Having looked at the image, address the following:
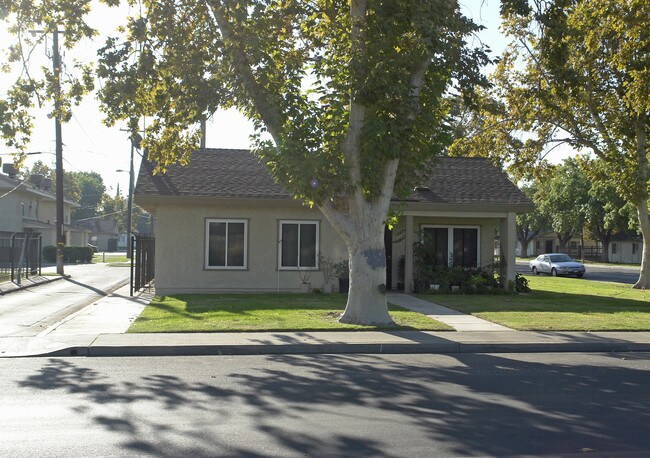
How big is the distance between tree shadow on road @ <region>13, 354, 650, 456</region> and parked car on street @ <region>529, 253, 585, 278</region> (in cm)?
2943

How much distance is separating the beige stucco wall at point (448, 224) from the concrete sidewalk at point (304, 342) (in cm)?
934

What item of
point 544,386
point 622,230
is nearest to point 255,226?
point 544,386

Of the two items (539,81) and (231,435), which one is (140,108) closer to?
(231,435)

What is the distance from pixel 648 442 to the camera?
6.11 m

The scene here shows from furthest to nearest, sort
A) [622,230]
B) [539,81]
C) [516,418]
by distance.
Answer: [622,230], [539,81], [516,418]

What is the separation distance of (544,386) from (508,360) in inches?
87.6

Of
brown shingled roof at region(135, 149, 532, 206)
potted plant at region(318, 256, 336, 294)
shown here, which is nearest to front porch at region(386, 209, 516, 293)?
brown shingled roof at region(135, 149, 532, 206)

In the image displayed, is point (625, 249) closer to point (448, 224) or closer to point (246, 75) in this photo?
point (448, 224)

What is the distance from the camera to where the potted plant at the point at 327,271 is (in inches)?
840

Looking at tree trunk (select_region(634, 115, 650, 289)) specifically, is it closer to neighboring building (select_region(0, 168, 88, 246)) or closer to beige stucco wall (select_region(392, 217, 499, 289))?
beige stucco wall (select_region(392, 217, 499, 289))

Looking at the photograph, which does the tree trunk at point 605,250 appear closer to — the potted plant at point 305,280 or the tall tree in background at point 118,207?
the potted plant at point 305,280

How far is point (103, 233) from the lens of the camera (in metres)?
104

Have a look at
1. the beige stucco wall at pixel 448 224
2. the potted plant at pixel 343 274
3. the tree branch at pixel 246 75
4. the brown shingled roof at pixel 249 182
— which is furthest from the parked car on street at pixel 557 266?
the tree branch at pixel 246 75

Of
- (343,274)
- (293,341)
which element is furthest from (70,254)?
(293,341)
